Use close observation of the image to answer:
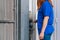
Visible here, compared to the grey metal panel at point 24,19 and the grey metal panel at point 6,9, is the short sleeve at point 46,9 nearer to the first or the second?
the grey metal panel at point 24,19

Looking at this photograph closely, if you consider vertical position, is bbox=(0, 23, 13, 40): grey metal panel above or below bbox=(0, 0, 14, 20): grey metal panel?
below

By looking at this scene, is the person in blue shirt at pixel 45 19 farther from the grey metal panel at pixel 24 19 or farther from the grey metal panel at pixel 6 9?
the grey metal panel at pixel 6 9

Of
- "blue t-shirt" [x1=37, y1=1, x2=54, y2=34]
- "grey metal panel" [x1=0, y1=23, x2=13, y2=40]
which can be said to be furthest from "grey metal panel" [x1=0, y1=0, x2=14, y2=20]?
"blue t-shirt" [x1=37, y1=1, x2=54, y2=34]

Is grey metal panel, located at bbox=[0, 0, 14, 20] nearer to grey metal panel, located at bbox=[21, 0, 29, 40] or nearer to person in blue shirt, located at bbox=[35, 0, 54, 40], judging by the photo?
grey metal panel, located at bbox=[21, 0, 29, 40]

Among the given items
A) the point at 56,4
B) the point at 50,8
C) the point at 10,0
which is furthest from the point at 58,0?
the point at 10,0

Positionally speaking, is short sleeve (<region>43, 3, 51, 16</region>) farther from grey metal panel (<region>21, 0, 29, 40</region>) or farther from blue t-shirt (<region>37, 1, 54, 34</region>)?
grey metal panel (<region>21, 0, 29, 40</region>)

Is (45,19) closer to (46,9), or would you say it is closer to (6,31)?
(46,9)

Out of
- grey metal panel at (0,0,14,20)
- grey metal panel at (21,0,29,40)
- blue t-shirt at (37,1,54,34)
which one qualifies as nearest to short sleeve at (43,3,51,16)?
blue t-shirt at (37,1,54,34)

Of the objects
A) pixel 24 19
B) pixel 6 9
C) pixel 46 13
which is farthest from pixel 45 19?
pixel 6 9

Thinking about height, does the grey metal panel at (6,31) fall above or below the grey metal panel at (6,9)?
below

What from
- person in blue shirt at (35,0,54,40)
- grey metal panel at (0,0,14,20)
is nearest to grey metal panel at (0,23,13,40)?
grey metal panel at (0,0,14,20)

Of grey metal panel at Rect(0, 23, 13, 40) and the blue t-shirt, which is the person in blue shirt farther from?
grey metal panel at Rect(0, 23, 13, 40)

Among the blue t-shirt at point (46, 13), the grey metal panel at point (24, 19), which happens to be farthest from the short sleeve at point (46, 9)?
the grey metal panel at point (24, 19)

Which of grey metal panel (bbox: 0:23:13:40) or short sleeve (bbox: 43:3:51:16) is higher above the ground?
short sleeve (bbox: 43:3:51:16)
